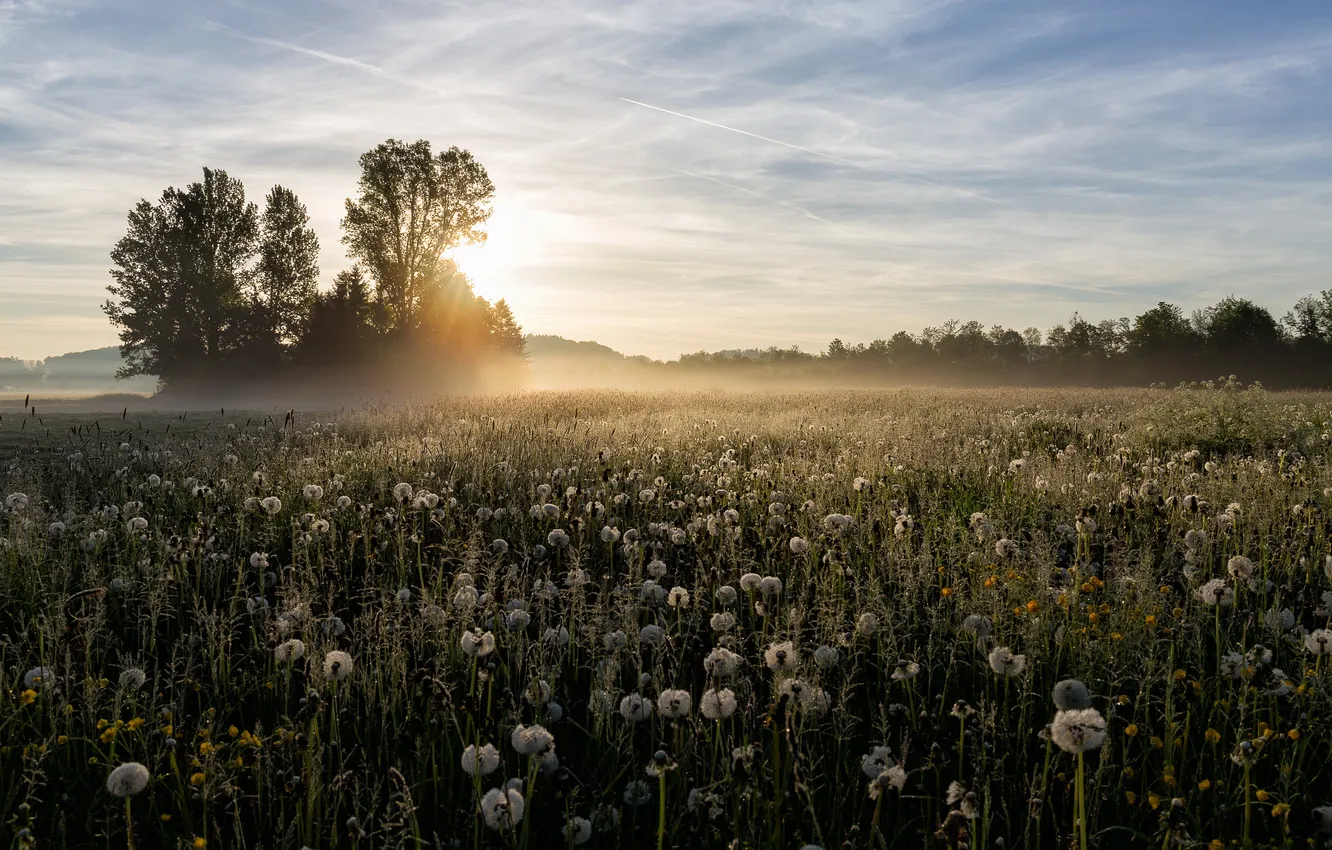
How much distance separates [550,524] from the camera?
20.5 feet

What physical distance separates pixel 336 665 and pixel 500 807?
1121mm

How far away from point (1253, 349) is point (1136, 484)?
247ft

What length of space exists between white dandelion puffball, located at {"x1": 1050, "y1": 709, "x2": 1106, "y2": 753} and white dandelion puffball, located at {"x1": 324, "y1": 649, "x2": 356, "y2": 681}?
2.46m

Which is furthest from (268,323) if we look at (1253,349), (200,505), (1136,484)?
(1253,349)

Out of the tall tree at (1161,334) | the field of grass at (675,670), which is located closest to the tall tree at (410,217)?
the field of grass at (675,670)

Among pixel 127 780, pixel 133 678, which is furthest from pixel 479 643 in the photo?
pixel 133 678

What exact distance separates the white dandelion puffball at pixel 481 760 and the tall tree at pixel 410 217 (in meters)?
45.4

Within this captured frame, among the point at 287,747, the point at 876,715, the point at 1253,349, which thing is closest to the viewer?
the point at 287,747

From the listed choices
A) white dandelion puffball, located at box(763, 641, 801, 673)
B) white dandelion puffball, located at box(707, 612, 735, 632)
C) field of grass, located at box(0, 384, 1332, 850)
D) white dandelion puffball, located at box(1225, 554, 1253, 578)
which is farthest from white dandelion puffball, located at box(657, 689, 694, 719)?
white dandelion puffball, located at box(1225, 554, 1253, 578)

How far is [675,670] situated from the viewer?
3.31 metres

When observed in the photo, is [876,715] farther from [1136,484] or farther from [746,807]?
[1136,484]

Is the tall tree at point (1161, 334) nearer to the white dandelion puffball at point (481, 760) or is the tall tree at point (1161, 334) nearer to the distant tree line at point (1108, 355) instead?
the distant tree line at point (1108, 355)

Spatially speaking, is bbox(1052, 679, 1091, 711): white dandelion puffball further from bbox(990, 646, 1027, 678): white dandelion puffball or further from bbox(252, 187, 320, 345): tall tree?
bbox(252, 187, 320, 345): tall tree

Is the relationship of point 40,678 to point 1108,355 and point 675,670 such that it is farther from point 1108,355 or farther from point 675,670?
point 1108,355
